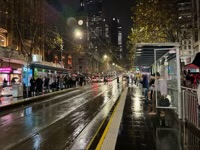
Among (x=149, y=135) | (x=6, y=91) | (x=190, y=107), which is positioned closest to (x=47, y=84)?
(x=6, y=91)

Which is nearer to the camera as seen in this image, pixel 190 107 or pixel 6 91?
pixel 190 107

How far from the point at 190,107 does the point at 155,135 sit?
71.8 inches

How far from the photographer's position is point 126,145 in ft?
23.4

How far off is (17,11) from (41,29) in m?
6.92

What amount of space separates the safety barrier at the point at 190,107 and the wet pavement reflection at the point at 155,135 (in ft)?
1.11

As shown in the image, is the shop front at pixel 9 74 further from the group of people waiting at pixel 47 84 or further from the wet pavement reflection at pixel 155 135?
the wet pavement reflection at pixel 155 135

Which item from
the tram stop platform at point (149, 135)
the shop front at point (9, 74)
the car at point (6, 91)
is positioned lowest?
the tram stop platform at point (149, 135)

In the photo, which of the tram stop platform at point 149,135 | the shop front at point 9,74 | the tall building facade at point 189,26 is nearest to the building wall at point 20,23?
the shop front at point 9,74

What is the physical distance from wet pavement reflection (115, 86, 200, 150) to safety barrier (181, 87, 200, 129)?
34cm

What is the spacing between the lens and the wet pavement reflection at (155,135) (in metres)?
6.98

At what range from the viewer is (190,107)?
9.05 metres

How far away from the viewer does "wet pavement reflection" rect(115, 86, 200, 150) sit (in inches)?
275

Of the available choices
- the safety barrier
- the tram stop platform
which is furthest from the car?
the safety barrier

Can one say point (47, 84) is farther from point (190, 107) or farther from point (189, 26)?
point (190, 107)
